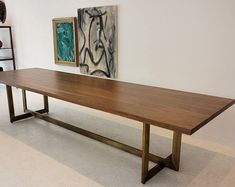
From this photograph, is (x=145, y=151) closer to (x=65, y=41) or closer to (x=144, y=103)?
(x=144, y=103)

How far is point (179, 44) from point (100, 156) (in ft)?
4.93

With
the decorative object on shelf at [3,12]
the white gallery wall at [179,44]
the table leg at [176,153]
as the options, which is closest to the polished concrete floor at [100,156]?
the table leg at [176,153]

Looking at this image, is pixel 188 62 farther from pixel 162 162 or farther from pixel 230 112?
pixel 162 162

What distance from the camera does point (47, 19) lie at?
4293 millimetres

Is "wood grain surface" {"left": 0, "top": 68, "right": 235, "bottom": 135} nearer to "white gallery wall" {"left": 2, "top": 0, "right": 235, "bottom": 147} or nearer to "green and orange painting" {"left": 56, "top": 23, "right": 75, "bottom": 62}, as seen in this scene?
"white gallery wall" {"left": 2, "top": 0, "right": 235, "bottom": 147}

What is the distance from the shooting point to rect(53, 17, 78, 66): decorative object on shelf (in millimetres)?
3879

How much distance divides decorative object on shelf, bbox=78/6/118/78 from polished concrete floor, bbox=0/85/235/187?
2.65ft

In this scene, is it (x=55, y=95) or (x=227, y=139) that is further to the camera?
(x=227, y=139)

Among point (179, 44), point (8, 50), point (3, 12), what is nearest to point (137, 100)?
point (179, 44)

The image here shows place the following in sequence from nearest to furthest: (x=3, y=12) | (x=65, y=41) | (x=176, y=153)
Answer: (x=176, y=153), (x=65, y=41), (x=3, y=12)

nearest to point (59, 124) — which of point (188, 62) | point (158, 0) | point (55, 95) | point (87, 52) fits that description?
point (55, 95)

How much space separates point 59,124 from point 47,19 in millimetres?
2156

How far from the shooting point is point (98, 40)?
3537mm

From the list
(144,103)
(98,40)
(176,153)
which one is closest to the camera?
(144,103)
